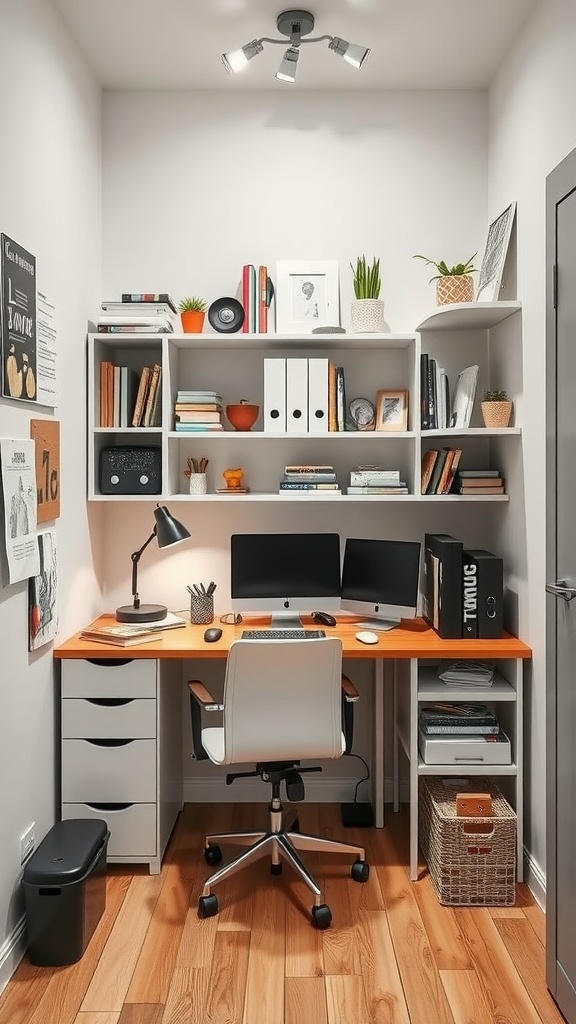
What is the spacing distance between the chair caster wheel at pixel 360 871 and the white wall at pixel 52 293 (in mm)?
1062

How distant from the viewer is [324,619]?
127 inches

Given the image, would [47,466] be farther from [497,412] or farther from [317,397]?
[497,412]

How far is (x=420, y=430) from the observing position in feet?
10.2

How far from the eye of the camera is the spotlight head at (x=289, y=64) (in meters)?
2.84

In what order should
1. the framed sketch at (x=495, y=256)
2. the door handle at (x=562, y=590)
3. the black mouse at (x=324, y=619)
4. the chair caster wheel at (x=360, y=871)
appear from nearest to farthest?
the door handle at (x=562, y=590)
the chair caster wheel at (x=360, y=871)
the framed sketch at (x=495, y=256)
the black mouse at (x=324, y=619)

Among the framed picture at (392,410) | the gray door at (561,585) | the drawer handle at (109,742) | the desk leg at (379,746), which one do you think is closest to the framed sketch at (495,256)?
the framed picture at (392,410)

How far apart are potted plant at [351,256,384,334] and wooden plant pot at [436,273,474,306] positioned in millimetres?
246

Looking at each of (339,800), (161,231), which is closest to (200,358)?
(161,231)

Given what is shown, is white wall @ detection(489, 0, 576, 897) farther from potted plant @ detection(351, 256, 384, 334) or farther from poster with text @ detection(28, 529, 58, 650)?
poster with text @ detection(28, 529, 58, 650)

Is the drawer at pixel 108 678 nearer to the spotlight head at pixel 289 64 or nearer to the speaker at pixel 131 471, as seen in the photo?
the speaker at pixel 131 471

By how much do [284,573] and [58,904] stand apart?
1.44m

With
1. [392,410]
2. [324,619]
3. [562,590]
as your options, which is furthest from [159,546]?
[562,590]

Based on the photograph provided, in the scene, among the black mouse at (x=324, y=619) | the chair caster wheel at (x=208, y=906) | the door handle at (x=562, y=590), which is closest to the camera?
the door handle at (x=562, y=590)

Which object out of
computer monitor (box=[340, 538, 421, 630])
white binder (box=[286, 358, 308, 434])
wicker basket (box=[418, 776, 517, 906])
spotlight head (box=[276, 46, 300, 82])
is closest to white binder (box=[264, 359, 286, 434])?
white binder (box=[286, 358, 308, 434])
